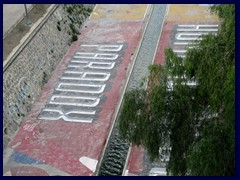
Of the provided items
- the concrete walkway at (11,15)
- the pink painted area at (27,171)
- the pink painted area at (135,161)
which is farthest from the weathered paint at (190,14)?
the pink painted area at (27,171)

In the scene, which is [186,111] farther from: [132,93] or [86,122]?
[86,122]

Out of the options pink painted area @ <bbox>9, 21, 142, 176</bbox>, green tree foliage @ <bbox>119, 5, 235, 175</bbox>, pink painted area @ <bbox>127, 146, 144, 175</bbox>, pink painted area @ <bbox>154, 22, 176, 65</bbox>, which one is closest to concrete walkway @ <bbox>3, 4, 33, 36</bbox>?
pink painted area @ <bbox>9, 21, 142, 176</bbox>

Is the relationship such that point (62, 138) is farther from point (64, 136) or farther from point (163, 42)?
point (163, 42)

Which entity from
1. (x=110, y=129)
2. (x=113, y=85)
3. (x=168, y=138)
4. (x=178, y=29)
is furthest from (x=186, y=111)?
(x=178, y=29)

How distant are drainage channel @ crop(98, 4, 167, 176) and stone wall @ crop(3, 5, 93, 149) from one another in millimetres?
3743

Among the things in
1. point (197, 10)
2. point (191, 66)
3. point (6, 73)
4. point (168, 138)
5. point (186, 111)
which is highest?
point (191, 66)

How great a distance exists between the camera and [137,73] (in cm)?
1983

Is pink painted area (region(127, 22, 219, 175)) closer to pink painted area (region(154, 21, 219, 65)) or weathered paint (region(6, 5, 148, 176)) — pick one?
pink painted area (region(154, 21, 219, 65))

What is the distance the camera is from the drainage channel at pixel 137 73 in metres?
15.4

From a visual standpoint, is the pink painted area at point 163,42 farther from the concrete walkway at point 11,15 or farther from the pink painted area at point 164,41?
the concrete walkway at point 11,15

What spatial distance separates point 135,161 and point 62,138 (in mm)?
3006

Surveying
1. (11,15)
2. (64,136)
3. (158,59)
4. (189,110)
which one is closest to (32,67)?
(11,15)

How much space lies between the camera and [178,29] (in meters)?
23.1

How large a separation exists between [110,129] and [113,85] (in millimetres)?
2957
